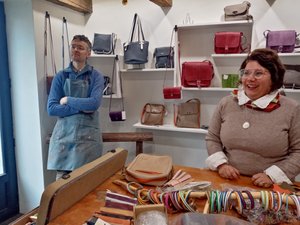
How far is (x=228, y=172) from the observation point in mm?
1361

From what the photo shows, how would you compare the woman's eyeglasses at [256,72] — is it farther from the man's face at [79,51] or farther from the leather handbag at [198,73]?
the man's face at [79,51]

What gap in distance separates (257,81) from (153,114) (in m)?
Result: 1.82

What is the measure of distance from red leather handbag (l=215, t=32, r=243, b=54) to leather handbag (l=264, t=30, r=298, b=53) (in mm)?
265

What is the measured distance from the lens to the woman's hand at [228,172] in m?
1.35

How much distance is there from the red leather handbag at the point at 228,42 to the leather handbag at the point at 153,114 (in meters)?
0.94

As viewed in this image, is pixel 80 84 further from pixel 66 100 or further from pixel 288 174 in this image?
pixel 288 174

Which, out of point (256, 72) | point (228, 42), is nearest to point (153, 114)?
point (228, 42)

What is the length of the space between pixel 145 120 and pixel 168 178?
6.46ft

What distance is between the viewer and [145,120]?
3195 mm

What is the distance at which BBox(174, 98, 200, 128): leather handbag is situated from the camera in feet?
9.86

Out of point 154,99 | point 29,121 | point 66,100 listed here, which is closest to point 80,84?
point 66,100

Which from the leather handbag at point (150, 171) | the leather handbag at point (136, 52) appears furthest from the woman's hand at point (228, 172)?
the leather handbag at point (136, 52)

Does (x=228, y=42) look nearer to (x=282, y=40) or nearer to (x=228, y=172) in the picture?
(x=282, y=40)

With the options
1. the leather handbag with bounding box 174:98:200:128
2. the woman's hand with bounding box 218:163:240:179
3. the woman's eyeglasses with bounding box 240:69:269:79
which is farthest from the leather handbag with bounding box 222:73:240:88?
the woman's hand with bounding box 218:163:240:179
